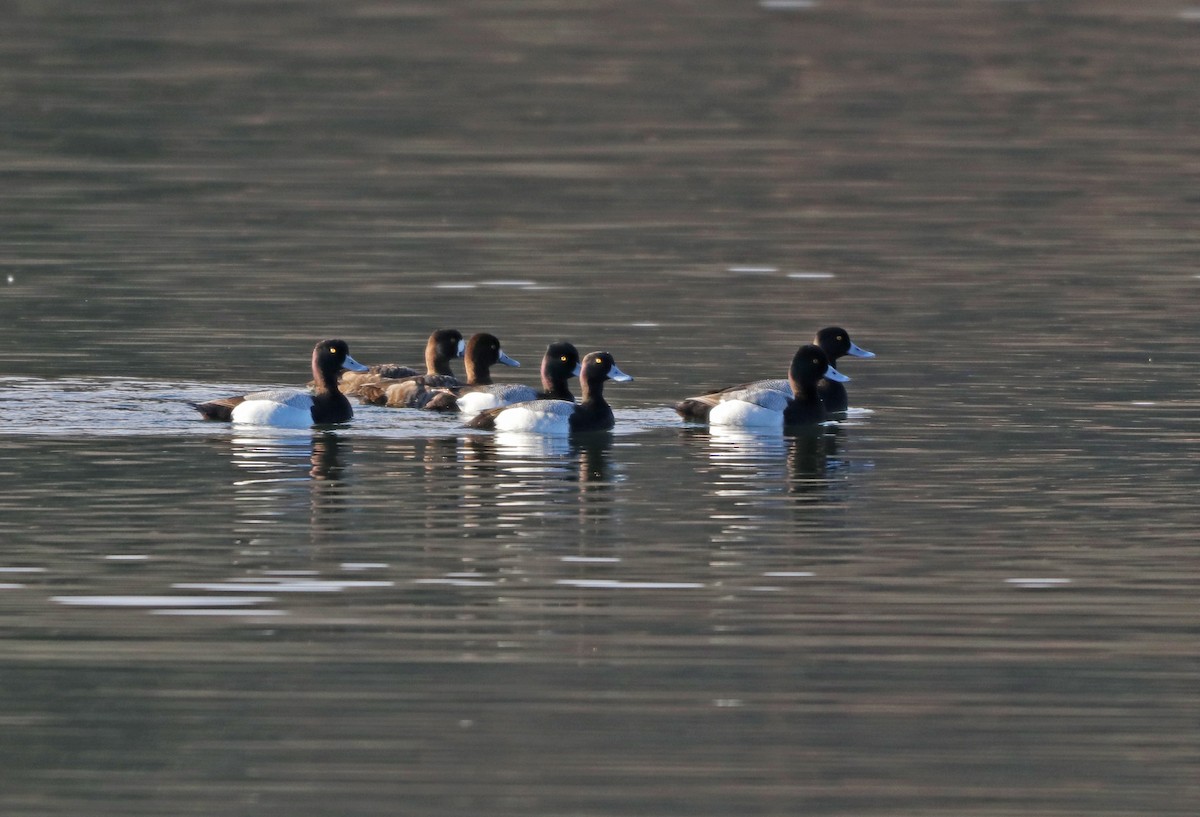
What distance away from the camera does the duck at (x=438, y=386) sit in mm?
19109

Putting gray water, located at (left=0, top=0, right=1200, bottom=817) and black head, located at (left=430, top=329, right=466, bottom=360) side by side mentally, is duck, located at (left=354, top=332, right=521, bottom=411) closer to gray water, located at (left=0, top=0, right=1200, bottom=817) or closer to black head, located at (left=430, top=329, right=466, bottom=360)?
black head, located at (left=430, top=329, right=466, bottom=360)

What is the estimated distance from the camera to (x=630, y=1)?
205ft

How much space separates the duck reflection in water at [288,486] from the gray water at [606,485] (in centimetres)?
6

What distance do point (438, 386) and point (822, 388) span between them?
9.72 ft

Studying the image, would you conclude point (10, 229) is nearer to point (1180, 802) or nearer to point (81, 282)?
point (81, 282)

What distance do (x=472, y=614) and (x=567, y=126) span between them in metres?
28.6

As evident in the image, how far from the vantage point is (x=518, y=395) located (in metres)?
18.9

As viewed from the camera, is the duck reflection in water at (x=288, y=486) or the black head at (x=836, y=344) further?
the black head at (x=836, y=344)

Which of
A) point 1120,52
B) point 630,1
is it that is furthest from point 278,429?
point 630,1

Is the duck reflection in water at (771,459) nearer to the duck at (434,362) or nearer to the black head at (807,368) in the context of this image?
the black head at (807,368)

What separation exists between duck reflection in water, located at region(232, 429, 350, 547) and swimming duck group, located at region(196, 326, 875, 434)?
0.33 meters

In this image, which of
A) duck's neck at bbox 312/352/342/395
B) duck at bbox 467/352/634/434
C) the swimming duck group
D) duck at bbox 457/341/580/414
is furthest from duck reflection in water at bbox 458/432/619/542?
duck's neck at bbox 312/352/342/395

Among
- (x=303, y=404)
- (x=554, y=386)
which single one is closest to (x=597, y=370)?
(x=554, y=386)

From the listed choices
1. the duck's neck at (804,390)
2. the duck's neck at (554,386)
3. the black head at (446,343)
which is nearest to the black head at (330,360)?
the duck's neck at (554,386)
